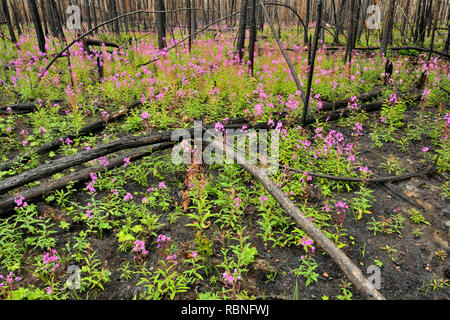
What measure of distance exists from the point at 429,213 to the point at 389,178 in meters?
0.74

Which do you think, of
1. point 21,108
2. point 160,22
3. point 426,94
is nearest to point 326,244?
point 426,94

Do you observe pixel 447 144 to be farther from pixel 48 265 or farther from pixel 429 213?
pixel 48 265

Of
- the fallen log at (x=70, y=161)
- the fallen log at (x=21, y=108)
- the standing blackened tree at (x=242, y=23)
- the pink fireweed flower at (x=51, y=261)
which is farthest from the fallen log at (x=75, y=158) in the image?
the standing blackened tree at (x=242, y=23)

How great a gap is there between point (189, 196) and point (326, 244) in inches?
82.0

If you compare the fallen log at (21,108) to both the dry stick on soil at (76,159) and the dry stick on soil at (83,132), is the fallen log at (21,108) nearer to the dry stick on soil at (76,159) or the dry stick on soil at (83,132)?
the dry stick on soil at (83,132)

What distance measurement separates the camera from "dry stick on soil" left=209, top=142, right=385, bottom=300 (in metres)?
2.06

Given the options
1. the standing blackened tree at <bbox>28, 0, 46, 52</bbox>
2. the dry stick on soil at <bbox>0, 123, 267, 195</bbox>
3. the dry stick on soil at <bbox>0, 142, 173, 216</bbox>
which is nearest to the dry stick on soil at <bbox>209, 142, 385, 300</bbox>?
the dry stick on soil at <bbox>0, 123, 267, 195</bbox>

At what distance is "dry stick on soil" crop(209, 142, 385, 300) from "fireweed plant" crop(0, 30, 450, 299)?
7.6 inches

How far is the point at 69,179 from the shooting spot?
3.97 meters

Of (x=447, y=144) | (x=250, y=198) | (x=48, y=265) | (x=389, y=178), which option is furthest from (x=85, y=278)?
(x=447, y=144)

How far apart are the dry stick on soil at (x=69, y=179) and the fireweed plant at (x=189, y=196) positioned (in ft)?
0.37

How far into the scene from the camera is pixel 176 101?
625 cm

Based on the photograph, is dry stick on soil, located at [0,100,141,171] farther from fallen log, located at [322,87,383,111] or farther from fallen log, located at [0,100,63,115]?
fallen log, located at [322,87,383,111]
